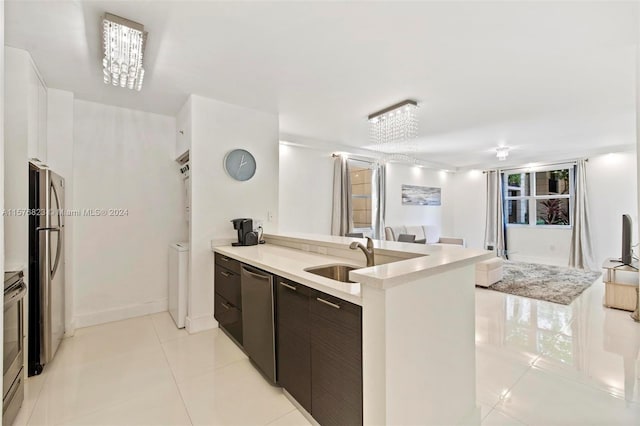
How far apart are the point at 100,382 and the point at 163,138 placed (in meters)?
2.63

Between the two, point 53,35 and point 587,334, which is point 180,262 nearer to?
point 53,35

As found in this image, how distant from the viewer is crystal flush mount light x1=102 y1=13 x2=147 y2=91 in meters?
1.88

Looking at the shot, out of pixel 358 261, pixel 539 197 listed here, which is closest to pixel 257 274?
pixel 358 261

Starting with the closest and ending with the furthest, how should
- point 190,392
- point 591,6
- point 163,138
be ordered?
point 591,6
point 190,392
point 163,138

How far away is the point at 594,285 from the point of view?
475 centimetres

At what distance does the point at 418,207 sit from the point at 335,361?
648 centimetres

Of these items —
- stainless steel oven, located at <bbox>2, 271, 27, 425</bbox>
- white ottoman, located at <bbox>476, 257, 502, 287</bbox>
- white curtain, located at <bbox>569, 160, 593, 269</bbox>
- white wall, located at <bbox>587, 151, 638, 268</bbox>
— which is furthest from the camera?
white curtain, located at <bbox>569, 160, 593, 269</bbox>

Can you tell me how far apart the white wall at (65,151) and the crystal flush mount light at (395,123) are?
10.8 feet

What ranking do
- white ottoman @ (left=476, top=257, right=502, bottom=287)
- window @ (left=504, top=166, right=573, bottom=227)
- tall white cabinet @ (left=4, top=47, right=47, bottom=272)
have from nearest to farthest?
tall white cabinet @ (left=4, top=47, right=47, bottom=272) < white ottoman @ (left=476, top=257, right=502, bottom=287) < window @ (left=504, top=166, right=573, bottom=227)

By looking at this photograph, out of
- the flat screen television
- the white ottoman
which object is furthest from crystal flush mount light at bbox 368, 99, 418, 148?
the flat screen television

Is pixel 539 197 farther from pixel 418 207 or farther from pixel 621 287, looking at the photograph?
pixel 621 287

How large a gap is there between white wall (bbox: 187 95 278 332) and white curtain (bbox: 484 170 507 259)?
634 cm

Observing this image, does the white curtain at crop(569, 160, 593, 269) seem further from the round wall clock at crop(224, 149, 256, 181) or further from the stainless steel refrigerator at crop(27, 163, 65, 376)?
the stainless steel refrigerator at crop(27, 163, 65, 376)

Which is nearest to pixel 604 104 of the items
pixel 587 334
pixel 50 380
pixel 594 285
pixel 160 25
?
pixel 587 334
